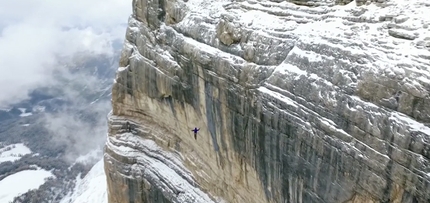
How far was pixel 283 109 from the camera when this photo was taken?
61.5 feet

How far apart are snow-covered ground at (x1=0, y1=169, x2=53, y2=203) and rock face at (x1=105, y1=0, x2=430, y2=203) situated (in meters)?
80.6

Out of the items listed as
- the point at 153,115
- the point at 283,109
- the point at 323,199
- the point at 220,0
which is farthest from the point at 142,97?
the point at 323,199

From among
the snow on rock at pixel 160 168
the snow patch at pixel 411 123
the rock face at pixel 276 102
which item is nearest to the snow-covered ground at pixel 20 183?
the snow on rock at pixel 160 168

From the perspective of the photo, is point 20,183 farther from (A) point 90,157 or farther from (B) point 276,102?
(B) point 276,102

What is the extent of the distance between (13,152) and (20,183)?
3644cm

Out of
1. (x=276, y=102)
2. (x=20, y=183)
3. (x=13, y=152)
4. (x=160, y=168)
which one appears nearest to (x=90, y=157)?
(x=20, y=183)

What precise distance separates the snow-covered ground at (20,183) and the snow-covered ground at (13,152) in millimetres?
18450

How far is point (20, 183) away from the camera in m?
108

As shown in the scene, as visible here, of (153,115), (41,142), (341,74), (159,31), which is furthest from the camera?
(41,142)

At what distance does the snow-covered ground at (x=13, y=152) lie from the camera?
132 m

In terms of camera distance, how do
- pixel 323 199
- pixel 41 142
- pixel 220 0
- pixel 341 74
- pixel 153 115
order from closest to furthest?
pixel 341 74 → pixel 323 199 → pixel 220 0 → pixel 153 115 → pixel 41 142

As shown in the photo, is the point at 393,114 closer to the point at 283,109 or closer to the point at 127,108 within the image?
the point at 283,109

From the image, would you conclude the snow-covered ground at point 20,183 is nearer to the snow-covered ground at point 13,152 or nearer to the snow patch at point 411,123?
the snow-covered ground at point 13,152

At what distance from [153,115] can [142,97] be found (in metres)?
1.63
